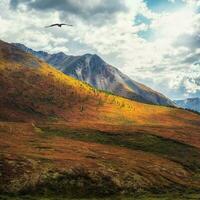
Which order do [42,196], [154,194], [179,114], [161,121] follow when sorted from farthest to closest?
[179,114] < [161,121] < [154,194] < [42,196]

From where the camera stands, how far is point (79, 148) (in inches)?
2596

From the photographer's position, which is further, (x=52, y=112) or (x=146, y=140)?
(x=52, y=112)

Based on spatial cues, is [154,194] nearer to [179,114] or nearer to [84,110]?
[84,110]

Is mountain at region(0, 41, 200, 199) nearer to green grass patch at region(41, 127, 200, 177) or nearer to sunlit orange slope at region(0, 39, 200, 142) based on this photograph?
green grass patch at region(41, 127, 200, 177)

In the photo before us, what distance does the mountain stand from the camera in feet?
144

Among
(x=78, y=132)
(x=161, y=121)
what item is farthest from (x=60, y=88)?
(x=78, y=132)

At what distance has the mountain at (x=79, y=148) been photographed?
43.9 metres

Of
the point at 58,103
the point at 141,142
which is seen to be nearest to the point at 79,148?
the point at 141,142

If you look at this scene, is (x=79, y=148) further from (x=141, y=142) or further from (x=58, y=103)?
(x=58, y=103)

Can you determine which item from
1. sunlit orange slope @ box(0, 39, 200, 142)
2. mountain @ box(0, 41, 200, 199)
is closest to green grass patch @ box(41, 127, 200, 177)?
mountain @ box(0, 41, 200, 199)

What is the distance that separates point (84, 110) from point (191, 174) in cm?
9234

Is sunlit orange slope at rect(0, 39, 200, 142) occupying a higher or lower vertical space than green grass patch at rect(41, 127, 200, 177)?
higher

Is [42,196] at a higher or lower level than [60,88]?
lower

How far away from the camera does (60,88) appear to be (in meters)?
168
